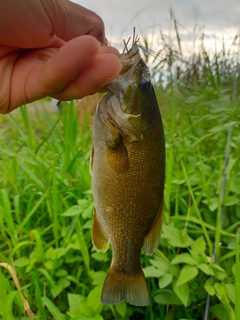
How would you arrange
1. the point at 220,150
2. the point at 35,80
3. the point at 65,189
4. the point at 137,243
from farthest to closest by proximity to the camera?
the point at 220,150 → the point at 65,189 → the point at 137,243 → the point at 35,80

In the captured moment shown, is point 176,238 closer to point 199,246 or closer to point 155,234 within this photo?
point 199,246

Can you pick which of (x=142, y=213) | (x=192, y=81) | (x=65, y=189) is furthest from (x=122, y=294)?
(x=192, y=81)

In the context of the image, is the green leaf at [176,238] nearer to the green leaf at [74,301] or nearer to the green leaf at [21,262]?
the green leaf at [74,301]

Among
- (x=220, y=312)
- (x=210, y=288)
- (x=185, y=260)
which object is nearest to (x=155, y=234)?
(x=185, y=260)

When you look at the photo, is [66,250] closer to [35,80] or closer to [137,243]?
[137,243]

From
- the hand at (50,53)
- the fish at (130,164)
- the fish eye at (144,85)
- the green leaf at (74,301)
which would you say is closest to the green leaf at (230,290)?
the fish at (130,164)

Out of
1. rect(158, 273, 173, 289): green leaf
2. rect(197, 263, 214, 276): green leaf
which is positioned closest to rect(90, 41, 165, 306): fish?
rect(158, 273, 173, 289): green leaf

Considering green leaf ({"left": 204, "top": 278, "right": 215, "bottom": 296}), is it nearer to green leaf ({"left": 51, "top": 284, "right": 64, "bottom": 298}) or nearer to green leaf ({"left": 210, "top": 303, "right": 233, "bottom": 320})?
green leaf ({"left": 210, "top": 303, "right": 233, "bottom": 320})
